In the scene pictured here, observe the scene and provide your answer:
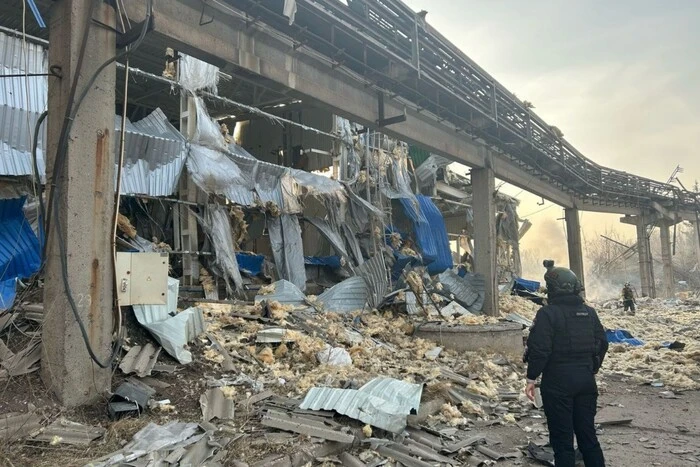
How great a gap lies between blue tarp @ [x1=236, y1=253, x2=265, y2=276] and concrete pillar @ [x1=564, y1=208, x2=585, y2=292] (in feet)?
52.1

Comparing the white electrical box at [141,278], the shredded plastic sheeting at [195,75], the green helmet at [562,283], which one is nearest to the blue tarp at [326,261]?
the shredded plastic sheeting at [195,75]

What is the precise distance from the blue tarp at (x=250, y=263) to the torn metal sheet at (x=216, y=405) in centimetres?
730

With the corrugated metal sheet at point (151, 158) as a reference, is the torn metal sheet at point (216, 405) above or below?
below

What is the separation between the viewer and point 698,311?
21.1 metres

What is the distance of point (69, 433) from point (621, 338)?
43.2 ft

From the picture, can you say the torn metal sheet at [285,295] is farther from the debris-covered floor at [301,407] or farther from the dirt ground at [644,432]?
the dirt ground at [644,432]

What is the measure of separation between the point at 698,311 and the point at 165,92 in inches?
876

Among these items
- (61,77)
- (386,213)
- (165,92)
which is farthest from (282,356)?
(386,213)

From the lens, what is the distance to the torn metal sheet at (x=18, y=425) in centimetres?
388

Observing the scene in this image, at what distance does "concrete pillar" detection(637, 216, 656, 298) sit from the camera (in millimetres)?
28875

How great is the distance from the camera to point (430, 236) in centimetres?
1741

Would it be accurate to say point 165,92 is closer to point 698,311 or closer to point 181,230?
point 181,230

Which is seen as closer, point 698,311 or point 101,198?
point 101,198

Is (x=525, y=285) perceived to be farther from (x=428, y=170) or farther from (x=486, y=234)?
(x=486, y=234)
